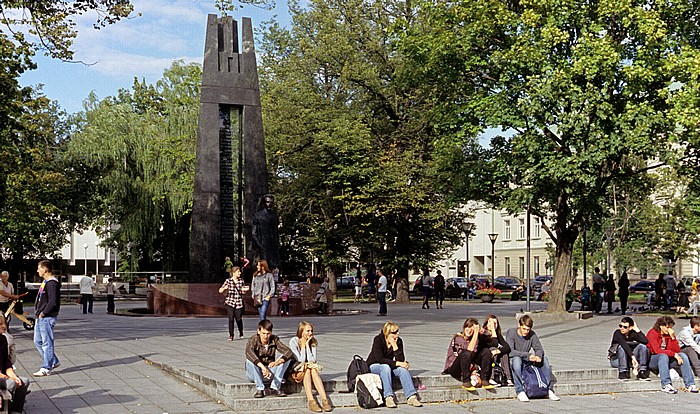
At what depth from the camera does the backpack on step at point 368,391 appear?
11.1 m

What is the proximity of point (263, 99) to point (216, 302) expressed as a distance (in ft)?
62.0

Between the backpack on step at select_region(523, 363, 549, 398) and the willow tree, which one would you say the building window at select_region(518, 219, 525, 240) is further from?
the backpack on step at select_region(523, 363, 549, 398)

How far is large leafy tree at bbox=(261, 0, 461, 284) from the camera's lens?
1657 inches

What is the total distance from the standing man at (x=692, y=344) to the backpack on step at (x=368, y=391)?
570 centimetres

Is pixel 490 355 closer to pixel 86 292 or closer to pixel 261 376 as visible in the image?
pixel 261 376

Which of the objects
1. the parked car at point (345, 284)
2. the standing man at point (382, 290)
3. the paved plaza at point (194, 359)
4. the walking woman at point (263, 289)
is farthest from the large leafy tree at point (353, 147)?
the parked car at point (345, 284)

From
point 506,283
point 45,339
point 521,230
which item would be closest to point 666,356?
point 45,339

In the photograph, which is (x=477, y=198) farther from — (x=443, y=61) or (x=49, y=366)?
(x=49, y=366)

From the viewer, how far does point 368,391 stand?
36.5ft

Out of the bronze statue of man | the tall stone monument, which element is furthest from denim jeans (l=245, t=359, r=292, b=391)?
the tall stone monument

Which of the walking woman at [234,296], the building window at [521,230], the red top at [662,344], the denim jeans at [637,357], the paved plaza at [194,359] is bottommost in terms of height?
the paved plaza at [194,359]

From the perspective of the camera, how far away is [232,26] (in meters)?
29.0

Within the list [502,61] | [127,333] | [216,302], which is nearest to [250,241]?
[216,302]

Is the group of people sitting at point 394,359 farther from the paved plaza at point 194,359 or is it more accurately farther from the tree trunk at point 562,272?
the tree trunk at point 562,272
